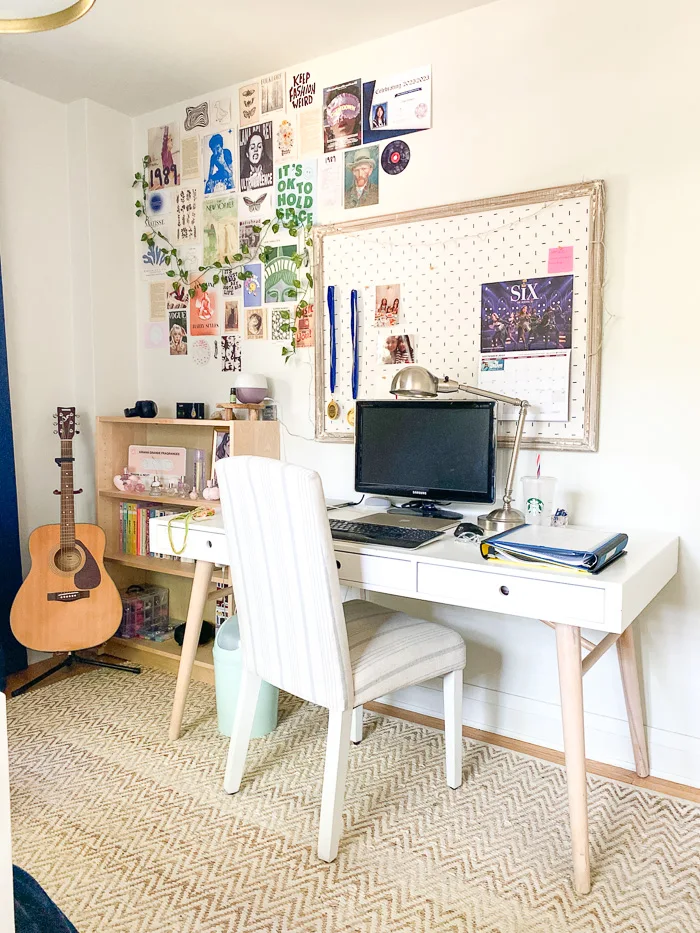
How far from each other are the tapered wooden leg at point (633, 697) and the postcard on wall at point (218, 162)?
2.21 meters

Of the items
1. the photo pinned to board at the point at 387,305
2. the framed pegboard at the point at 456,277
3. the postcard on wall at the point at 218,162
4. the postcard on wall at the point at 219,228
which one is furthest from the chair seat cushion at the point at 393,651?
the postcard on wall at the point at 218,162

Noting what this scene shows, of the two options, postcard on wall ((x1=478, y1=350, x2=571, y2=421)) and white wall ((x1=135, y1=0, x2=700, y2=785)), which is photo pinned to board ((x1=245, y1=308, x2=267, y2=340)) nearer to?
white wall ((x1=135, y1=0, x2=700, y2=785))

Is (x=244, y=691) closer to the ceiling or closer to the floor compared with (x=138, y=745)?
closer to the ceiling

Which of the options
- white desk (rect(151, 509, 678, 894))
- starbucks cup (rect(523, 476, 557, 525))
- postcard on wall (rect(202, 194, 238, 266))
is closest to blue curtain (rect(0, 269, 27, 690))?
postcard on wall (rect(202, 194, 238, 266))

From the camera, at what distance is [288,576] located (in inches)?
68.6

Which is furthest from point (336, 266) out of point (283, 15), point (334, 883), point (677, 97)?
point (334, 883)

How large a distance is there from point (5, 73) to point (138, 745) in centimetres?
253

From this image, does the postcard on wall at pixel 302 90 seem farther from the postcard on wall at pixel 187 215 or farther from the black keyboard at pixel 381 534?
the black keyboard at pixel 381 534

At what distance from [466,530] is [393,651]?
1.37 feet

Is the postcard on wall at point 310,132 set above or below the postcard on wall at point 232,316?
above

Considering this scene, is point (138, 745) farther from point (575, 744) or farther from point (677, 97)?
point (677, 97)

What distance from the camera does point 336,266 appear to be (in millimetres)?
2568

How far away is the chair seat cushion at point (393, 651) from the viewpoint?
1.77 meters

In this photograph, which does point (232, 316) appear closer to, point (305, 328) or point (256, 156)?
point (305, 328)
